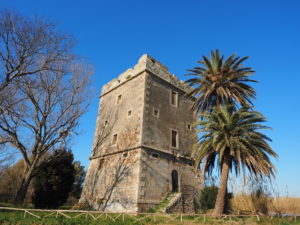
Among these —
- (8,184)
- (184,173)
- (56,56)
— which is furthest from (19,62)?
(8,184)

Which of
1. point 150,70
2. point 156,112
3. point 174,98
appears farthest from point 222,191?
point 150,70

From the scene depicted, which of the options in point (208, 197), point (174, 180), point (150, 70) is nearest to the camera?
point (208, 197)

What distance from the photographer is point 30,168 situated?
51.8ft

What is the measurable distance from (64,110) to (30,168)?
4.93 meters

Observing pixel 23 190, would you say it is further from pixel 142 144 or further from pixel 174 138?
pixel 174 138

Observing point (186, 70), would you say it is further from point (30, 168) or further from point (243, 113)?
point (30, 168)

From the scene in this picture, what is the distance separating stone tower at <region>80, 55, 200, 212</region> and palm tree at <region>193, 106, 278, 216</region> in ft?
5.90

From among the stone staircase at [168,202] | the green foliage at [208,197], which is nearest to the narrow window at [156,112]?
the stone staircase at [168,202]

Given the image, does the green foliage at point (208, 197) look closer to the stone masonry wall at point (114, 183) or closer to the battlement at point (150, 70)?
the stone masonry wall at point (114, 183)

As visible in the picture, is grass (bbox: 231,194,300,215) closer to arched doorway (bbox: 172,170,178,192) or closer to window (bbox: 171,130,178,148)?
arched doorway (bbox: 172,170,178,192)

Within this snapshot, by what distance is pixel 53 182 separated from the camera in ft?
65.4

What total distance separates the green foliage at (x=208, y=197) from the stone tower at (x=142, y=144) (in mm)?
1436

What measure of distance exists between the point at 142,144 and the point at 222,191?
6.77m

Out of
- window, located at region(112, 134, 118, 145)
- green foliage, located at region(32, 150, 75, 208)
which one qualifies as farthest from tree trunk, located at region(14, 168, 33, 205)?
window, located at region(112, 134, 118, 145)
